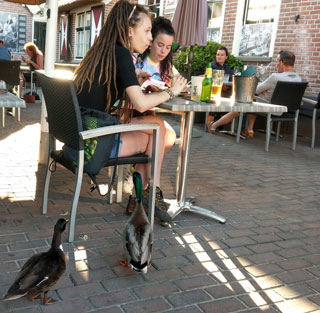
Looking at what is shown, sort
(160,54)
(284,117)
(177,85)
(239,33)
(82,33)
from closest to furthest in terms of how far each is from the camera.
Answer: (177,85)
(160,54)
(284,117)
(239,33)
(82,33)

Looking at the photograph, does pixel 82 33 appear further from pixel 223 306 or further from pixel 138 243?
pixel 223 306

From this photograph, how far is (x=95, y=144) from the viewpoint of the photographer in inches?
101

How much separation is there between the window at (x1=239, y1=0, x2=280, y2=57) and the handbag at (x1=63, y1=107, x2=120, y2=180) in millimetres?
6908

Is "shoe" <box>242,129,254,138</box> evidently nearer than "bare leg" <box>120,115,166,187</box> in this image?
No

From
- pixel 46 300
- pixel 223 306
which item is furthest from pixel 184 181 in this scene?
pixel 46 300

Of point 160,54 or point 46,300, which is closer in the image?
point 46,300

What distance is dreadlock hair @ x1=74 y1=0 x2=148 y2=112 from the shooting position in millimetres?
2592

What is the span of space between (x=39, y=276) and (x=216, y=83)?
210 centimetres

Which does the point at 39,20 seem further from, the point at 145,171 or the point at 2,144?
the point at 145,171

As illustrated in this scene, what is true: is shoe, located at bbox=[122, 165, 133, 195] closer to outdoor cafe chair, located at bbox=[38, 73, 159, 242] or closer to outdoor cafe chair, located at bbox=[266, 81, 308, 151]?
outdoor cafe chair, located at bbox=[38, 73, 159, 242]

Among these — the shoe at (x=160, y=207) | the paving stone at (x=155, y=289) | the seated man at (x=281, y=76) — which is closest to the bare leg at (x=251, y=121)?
the seated man at (x=281, y=76)

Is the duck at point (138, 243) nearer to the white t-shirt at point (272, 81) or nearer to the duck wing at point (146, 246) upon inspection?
the duck wing at point (146, 246)

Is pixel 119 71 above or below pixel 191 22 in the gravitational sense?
below

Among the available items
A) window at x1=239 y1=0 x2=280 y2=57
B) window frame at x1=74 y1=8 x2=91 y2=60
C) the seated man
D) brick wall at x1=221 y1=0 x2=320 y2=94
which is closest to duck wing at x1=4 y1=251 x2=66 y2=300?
the seated man
